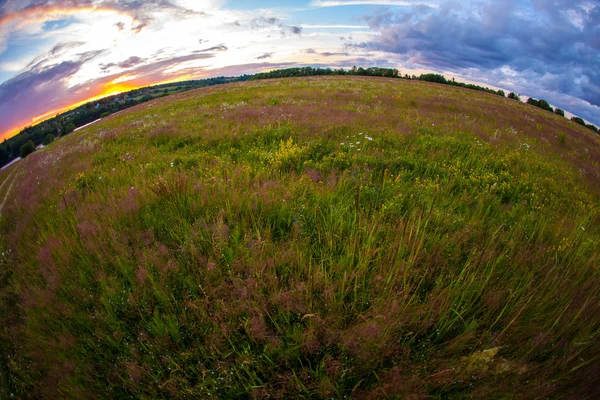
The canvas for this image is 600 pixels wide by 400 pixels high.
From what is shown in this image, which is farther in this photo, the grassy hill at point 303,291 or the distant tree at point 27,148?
the distant tree at point 27,148

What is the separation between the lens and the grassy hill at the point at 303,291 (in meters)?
1.84

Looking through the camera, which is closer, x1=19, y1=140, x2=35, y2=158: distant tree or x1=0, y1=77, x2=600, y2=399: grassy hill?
x1=0, y1=77, x2=600, y2=399: grassy hill

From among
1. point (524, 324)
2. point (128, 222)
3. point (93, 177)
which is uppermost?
point (93, 177)

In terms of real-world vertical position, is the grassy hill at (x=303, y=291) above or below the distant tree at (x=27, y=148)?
below

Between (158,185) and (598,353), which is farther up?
(158,185)

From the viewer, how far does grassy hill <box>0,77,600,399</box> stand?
1844mm

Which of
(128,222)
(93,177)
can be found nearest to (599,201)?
(128,222)

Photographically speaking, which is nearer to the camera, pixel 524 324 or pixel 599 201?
pixel 524 324

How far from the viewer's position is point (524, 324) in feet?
7.04

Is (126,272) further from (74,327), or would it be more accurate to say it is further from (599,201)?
(599,201)

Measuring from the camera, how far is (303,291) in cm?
232

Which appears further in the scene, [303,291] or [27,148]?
[27,148]

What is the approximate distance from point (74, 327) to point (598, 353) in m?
4.72

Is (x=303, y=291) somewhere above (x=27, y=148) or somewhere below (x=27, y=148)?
below
